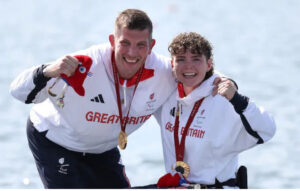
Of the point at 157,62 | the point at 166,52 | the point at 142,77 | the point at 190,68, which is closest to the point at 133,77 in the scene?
the point at 142,77

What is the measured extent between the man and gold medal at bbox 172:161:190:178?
46 cm

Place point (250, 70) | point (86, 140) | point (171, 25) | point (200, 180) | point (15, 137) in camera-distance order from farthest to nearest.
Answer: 1. point (171, 25)
2. point (250, 70)
3. point (15, 137)
4. point (86, 140)
5. point (200, 180)

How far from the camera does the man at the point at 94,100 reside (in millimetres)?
5094

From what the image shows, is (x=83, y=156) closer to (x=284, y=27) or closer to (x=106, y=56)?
(x=106, y=56)

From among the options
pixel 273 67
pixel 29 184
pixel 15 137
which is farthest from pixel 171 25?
pixel 29 184

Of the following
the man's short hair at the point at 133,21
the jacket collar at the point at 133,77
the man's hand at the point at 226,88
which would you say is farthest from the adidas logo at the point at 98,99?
the man's hand at the point at 226,88

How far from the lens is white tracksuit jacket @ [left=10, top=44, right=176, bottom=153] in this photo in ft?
17.0

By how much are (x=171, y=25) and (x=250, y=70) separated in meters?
5.57

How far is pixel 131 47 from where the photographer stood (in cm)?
507

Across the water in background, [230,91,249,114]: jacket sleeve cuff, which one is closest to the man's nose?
[230,91,249,114]: jacket sleeve cuff

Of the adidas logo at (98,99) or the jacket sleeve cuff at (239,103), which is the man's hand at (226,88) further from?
the adidas logo at (98,99)

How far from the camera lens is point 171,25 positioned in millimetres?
22562

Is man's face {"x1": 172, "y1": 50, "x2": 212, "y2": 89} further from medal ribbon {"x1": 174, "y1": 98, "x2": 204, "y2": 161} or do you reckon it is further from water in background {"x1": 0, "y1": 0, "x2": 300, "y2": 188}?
water in background {"x1": 0, "y1": 0, "x2": 300, "y2": 188}

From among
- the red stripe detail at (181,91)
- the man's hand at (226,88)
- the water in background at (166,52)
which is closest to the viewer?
the man's hand at (226,88)
